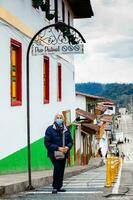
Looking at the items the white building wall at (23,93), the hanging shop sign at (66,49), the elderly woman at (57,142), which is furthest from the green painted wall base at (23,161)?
the elderly woman at (57,142)

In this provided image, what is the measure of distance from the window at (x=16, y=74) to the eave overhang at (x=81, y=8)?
41.1ft

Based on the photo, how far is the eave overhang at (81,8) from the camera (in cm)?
2975

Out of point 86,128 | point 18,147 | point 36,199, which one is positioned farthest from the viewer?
point 86,128

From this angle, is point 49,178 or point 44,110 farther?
point 44,110

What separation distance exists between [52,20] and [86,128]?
69.6 feet

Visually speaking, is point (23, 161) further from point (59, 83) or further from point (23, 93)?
point (59, 83)

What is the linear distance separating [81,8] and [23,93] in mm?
14765

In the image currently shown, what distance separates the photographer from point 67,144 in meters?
12.0

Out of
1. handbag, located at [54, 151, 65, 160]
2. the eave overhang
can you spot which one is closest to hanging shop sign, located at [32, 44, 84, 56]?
handbag, located at [54, 151, 65, 160]

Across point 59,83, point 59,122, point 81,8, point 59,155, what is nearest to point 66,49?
point 59,122

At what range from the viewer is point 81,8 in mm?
31438

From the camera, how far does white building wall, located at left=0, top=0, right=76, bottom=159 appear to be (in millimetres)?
15430

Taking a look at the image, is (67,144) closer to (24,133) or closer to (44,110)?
(24,133)

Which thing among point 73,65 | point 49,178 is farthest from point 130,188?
point 73,65
